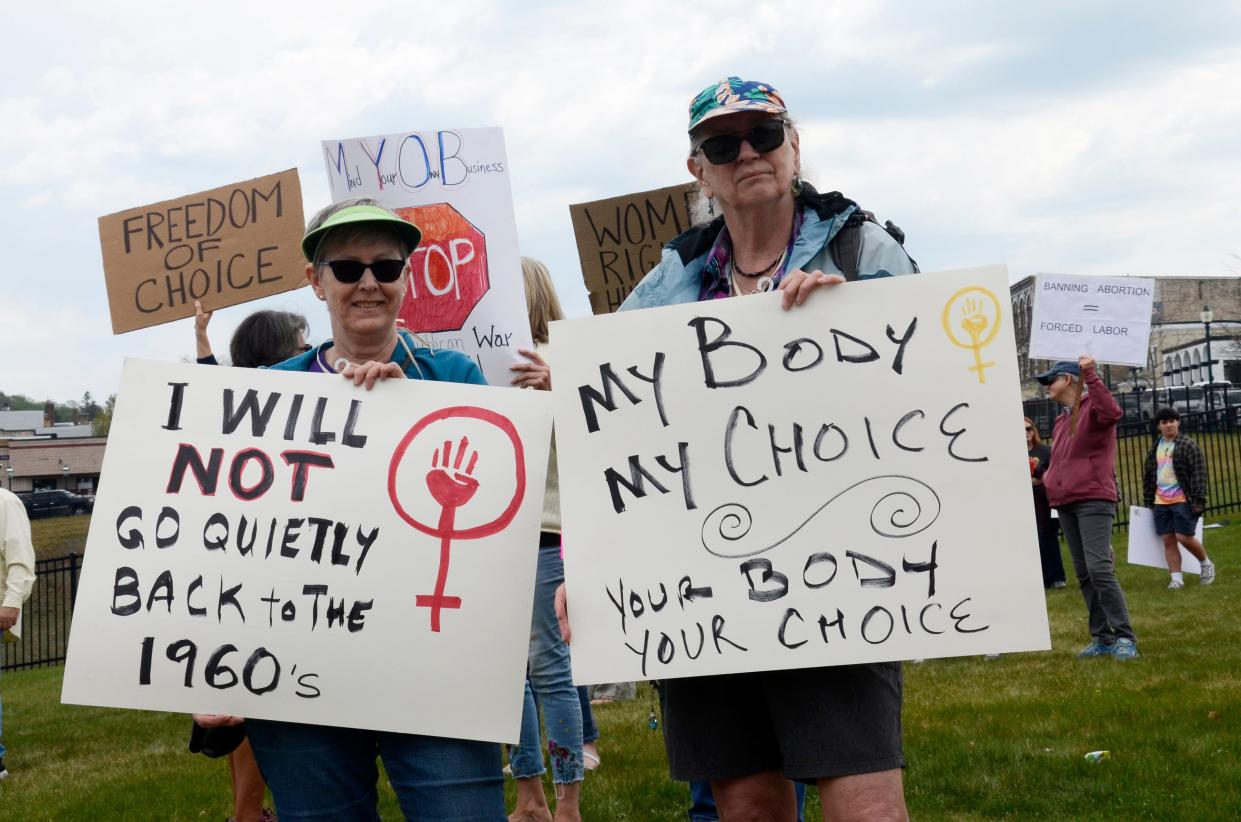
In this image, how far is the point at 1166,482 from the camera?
12.4m

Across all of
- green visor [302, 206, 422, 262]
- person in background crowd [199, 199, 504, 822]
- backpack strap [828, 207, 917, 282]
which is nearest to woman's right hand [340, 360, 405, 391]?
person in background crowd [199, 199, 504, 822]

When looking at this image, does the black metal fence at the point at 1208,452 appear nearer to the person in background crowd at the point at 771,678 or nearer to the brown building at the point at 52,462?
the person in background crowd at the point at 771,678

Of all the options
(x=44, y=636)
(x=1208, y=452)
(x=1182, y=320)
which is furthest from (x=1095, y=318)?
(x=1182, y=320)

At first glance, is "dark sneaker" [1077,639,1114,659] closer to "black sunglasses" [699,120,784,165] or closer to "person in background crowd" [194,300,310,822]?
"person in background crowd" [194,300,310,822]

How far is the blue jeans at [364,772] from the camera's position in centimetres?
242

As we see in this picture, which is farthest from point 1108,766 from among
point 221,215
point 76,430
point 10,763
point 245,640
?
point 76,430

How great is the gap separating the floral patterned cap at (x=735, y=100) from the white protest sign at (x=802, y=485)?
418mm

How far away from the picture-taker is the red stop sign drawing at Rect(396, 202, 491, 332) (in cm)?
464

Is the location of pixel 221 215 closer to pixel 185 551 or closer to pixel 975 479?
pixel 185 551

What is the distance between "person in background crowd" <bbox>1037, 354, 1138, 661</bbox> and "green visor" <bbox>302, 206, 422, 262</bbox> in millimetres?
5923

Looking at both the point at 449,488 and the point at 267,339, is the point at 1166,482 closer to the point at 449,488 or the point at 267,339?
the point at 267,339

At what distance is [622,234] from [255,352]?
2142 millimetres

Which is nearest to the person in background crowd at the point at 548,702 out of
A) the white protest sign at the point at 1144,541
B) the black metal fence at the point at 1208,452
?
the white protest sign at the point at 1144,541

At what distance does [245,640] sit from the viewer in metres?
2.51
